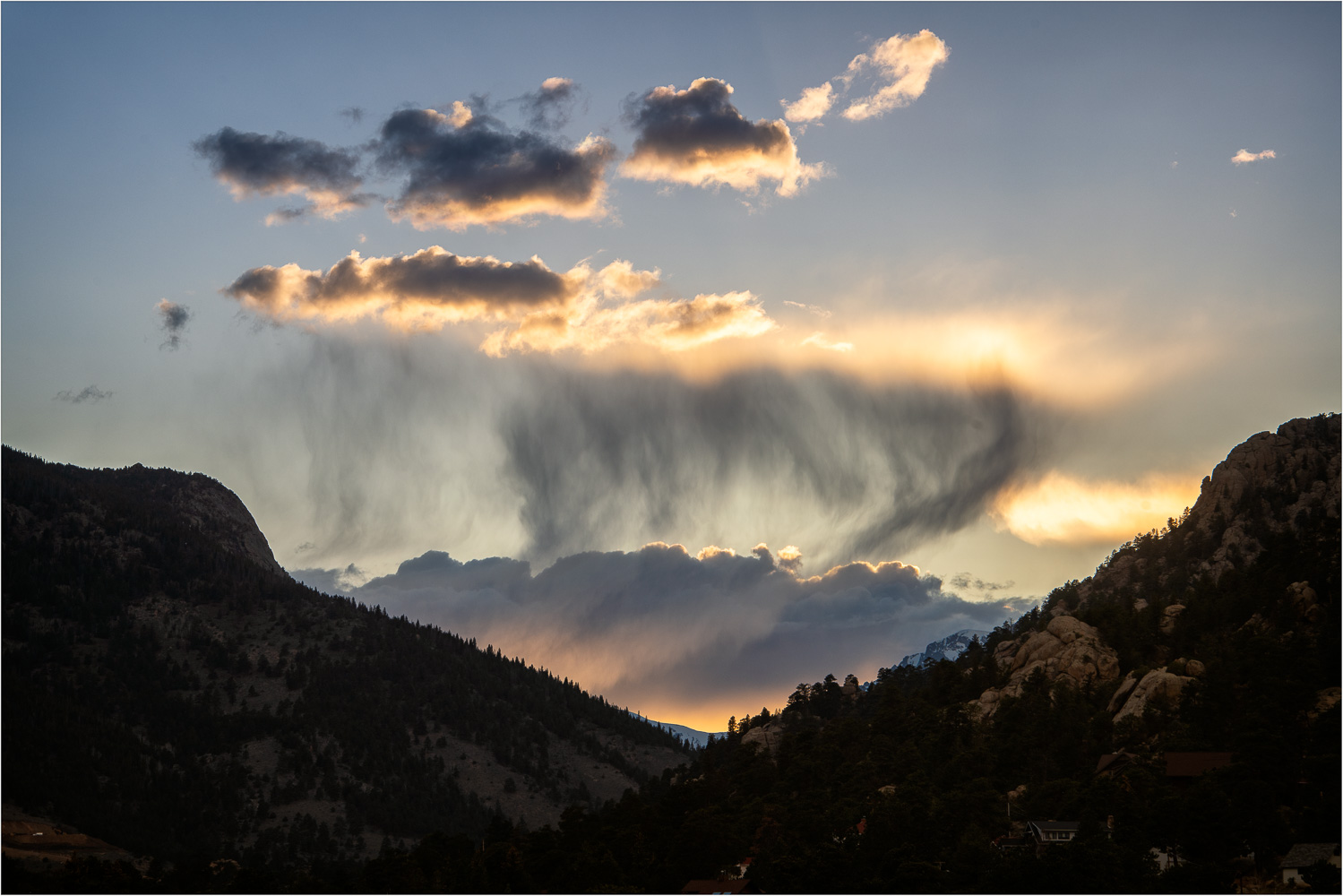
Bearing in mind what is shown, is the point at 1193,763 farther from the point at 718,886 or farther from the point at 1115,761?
the point at 718,886

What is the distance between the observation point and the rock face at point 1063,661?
602 feet

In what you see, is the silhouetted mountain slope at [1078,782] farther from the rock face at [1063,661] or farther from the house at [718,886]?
the house at [718,886]

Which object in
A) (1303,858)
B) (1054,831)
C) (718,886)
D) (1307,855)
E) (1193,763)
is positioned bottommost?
(718,886)

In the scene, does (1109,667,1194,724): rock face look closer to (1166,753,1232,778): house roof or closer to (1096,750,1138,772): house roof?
(1096,750,1138,772): house roof

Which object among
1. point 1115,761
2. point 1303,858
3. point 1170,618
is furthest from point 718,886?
point 1170,618

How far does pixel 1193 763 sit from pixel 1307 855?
86.1 ft

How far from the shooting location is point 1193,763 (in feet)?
430

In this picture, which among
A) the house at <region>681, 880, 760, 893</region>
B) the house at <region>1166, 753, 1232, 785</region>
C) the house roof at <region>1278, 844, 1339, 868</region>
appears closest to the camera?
the house roof at <region>1278, 844, 1339, 868</region>

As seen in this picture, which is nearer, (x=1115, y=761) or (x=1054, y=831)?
(x=1054, y=831)

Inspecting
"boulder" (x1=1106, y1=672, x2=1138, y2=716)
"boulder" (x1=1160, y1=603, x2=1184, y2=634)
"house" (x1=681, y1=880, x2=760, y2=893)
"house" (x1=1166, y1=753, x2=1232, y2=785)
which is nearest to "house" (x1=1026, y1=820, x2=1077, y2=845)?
"house" (x1=1166, y1=753, x2=1232, y2=785)

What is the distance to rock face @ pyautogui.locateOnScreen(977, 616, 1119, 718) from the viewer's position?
602 feet

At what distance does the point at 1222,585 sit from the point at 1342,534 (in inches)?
995

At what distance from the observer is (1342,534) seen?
169 meters

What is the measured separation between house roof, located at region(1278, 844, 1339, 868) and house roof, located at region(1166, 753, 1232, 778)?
69.7ft
